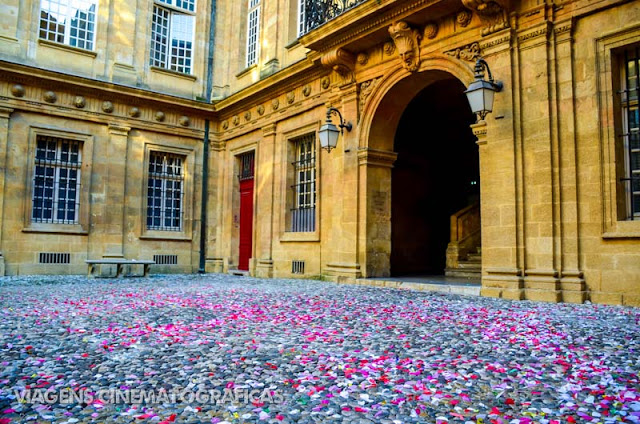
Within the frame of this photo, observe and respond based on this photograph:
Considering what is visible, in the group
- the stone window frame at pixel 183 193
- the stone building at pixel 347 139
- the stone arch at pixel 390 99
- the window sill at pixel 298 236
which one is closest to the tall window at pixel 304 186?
the stone building at pixel 347 139

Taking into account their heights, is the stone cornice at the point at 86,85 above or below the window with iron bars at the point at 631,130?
above

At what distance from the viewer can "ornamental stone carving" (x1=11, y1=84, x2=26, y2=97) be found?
11.8m

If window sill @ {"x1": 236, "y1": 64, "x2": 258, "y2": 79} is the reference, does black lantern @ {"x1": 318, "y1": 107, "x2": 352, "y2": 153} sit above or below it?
below

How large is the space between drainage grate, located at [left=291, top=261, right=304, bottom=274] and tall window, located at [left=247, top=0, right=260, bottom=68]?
639cm

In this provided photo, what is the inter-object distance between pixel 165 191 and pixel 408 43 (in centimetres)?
869

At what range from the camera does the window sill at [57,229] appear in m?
12.0

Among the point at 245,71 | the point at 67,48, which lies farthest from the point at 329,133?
the point at 67,48

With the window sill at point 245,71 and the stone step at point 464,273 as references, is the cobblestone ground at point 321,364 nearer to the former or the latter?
the stone step at point 464,273

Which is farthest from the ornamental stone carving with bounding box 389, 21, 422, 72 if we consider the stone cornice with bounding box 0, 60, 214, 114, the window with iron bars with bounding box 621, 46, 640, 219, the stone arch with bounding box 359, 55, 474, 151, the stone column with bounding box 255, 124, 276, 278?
the stone cornice with bounding box 0, 60, 214, 114

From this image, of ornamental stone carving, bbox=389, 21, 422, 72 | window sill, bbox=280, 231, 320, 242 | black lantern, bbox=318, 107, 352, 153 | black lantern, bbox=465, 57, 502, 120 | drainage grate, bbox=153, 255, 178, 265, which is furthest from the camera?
drainage grate, bbox=153, 255, 178, 265

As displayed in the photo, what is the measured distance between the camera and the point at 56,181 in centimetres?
1259

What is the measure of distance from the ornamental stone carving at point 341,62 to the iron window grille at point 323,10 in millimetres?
640

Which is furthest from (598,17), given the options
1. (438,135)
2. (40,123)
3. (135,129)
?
(40,123)

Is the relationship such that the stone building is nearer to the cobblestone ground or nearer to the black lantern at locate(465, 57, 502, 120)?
the black lantern at locate(465, 57, 502, 120)
